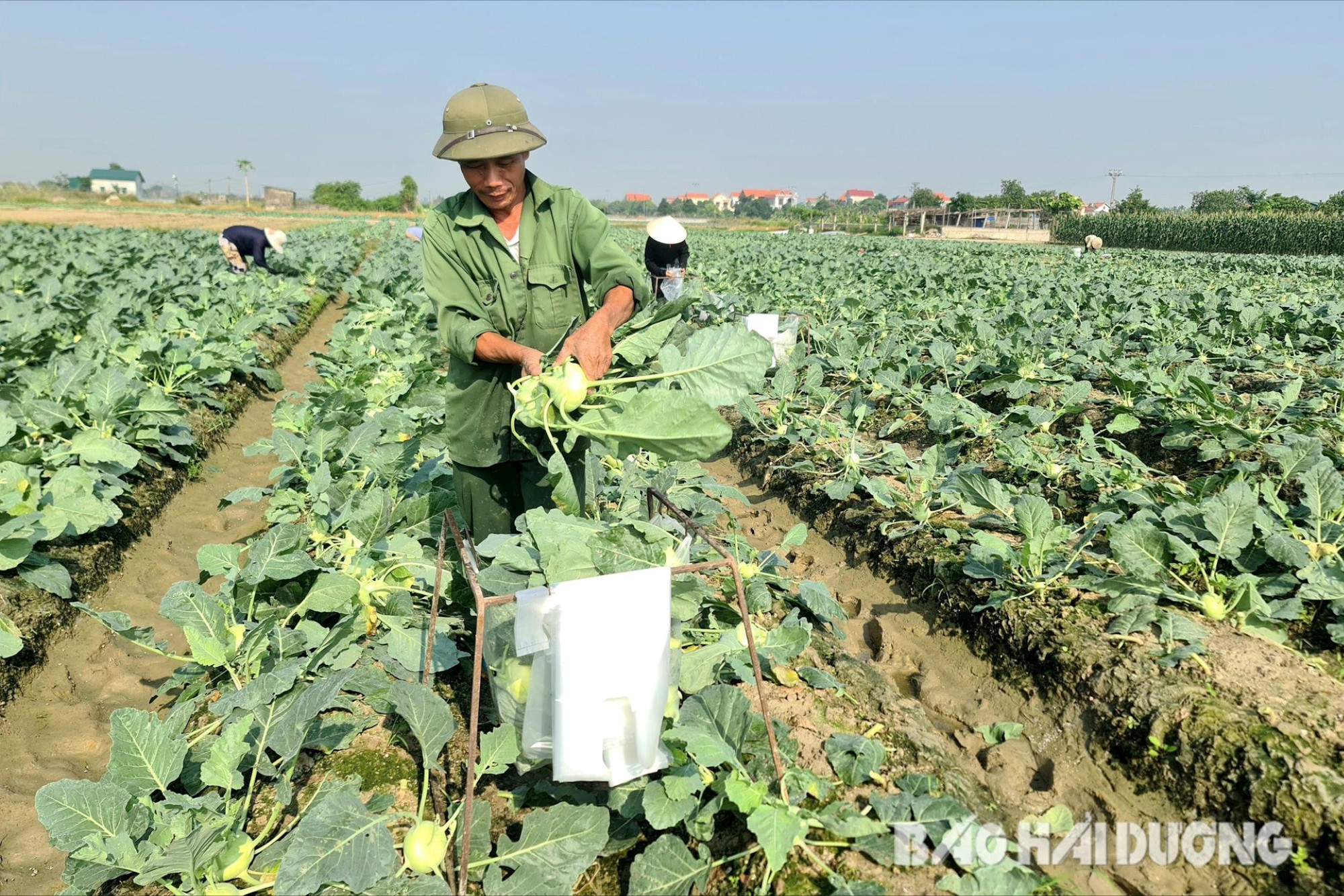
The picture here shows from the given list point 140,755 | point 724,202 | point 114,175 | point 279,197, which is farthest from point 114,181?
point 140,755

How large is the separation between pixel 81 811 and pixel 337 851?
0.77 m

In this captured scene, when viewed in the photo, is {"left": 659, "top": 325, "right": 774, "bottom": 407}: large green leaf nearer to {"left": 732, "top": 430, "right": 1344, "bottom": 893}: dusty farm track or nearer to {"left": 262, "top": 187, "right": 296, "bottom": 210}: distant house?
{"left": 732, "top": 430, "right": 1344, "bottom": 893}: dusty farm track

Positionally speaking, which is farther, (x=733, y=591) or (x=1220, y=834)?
(x=733, y=591)

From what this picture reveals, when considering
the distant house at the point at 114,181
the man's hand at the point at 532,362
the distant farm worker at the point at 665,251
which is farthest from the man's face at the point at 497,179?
the distant house at the point at 114,181

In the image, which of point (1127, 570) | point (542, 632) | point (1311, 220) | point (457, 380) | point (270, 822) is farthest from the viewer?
point (1311, 220)

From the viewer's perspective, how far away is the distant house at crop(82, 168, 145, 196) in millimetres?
92188

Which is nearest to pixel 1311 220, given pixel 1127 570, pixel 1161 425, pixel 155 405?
pixel 1161 425

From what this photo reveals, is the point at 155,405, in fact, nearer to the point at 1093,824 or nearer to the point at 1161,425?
the point at 1093,824

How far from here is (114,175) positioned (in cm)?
9925

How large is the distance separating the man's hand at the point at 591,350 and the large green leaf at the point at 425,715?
97 centimetres

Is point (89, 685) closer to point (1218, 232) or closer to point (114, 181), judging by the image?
point (1218, 232)

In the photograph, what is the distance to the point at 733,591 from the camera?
3088 millimetres

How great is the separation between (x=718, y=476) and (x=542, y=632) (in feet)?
14.2

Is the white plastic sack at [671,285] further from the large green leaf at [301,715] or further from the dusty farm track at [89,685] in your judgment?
the large green leaf at [301,715]
